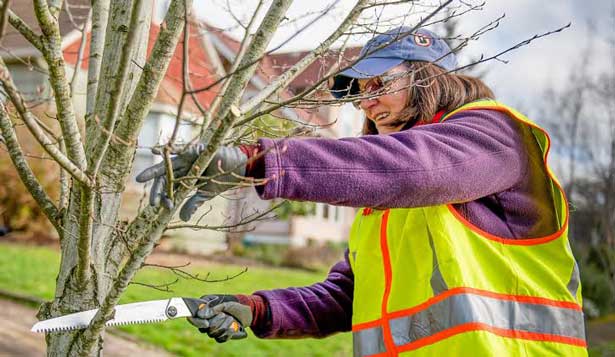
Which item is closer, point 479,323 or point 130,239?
point 479,323

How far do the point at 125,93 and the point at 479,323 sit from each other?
135cm

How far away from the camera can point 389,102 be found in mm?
2410

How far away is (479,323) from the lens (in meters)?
1.94

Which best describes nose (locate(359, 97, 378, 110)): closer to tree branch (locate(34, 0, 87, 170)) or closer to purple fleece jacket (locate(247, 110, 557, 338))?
purple fleece jacket (locate(247, 110, 557, 338))

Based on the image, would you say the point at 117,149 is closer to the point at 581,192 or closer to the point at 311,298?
the point at 311,298

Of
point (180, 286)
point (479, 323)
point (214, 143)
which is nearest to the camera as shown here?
point (214, 143)

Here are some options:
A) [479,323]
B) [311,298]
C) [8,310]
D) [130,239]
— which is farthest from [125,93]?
[8,310]

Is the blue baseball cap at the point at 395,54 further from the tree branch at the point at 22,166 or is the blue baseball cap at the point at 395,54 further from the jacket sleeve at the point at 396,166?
the tree branch at the point at 22,166

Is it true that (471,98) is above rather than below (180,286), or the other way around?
above

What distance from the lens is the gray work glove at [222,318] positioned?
2412 millimetres

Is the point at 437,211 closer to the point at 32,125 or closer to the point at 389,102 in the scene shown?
the point at 389,102

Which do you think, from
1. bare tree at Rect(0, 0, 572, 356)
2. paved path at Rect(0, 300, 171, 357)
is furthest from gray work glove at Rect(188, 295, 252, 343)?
paved path at Rect(0, 300, 171, 357)

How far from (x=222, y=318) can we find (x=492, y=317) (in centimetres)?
95

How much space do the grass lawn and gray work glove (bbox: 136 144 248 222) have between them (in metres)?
3.95
